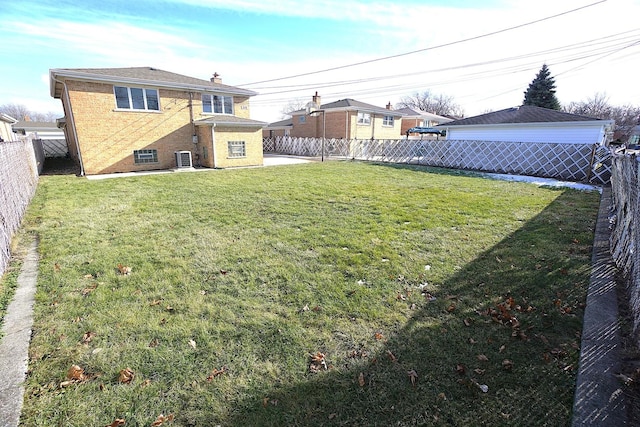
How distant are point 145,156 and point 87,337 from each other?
15.1 meters

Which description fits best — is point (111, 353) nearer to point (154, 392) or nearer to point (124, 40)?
point (154, 392)

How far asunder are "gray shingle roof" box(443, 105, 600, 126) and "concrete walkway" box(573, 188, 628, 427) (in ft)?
54.5

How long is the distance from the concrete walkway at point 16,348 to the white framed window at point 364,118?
26626 millimetres

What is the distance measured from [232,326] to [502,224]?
5741 millimetres

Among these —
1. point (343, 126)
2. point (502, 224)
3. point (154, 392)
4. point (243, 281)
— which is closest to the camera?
point (154, 392)

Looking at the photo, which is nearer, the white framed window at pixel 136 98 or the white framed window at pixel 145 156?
the white framed window at pixel 136 98

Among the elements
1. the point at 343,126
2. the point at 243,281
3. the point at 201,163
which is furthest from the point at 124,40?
the point at 243,281

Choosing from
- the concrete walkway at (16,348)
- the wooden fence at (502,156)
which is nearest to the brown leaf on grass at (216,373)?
the concrete walkway at (16,348)

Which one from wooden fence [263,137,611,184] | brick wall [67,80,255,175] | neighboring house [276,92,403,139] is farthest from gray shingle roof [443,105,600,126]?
brick wall [67,80,255,175]

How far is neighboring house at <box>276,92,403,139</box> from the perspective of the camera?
27.2m

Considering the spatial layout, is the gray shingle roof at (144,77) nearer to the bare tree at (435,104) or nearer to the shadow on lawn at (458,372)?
the shadow on lawn at (458,372)

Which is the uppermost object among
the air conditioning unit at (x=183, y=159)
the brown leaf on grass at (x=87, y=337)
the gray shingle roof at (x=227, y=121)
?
the gray shingle roof at (x=227, y=121)

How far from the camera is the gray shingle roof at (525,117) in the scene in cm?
1639

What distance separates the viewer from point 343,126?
90.0 feet
